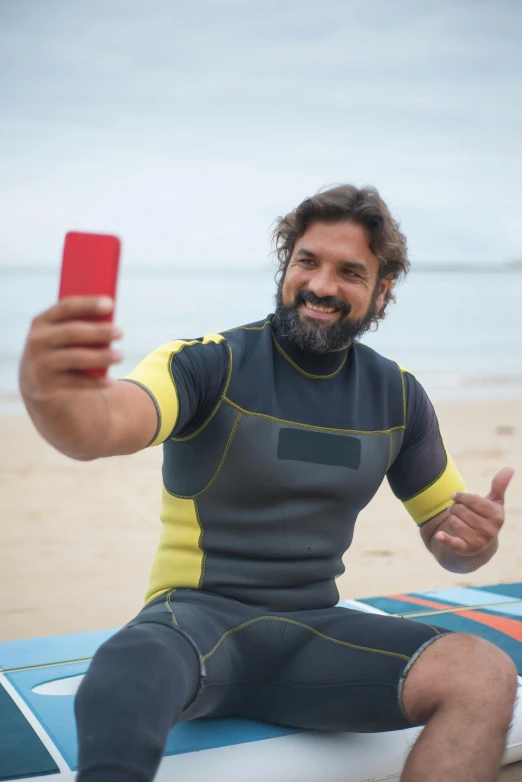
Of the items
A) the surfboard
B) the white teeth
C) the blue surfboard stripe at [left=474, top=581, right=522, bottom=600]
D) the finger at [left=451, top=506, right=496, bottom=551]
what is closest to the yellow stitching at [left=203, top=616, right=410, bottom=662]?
the surfboard

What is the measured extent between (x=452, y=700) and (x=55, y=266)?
30.0m

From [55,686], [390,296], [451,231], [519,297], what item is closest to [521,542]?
[390,296]

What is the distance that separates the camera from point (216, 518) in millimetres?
2256

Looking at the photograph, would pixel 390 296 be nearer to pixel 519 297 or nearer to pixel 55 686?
pixel 55 686

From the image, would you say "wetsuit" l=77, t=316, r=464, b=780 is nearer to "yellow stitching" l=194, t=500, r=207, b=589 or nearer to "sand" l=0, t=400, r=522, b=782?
"yellow stitching" l=194, t=500, r=207, b=589

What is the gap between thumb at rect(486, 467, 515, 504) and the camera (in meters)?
2.33

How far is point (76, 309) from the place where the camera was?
151 centimetres

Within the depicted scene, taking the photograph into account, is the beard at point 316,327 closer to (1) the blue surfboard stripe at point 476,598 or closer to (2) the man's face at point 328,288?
(2) the man's face at point 328,288

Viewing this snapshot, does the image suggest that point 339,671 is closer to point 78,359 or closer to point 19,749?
point 19,749

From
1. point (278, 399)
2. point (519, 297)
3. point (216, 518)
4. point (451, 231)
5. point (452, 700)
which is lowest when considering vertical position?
point (452, 700)

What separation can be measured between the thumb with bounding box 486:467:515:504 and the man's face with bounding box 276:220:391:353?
1.77ft

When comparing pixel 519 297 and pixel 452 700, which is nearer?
pixel 452 700

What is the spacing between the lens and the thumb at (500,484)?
2.33 metres

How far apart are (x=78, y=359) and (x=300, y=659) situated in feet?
3.54
